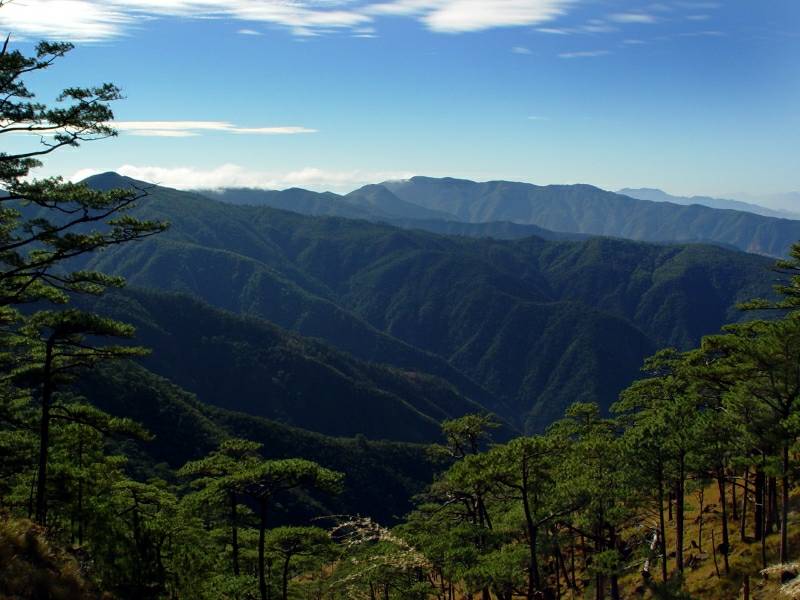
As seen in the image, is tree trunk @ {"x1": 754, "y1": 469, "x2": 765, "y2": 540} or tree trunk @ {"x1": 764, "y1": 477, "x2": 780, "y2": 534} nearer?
tree trunk @ {"x1": 754, "y1": 469, "x2": 765, "y2": 540}

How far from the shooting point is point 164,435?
562 ft

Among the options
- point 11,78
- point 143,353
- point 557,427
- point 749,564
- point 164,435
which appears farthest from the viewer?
point 164,435

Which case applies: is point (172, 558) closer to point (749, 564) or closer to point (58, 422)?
point (58, 422)

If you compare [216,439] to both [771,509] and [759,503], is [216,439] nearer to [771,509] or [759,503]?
[771,509]

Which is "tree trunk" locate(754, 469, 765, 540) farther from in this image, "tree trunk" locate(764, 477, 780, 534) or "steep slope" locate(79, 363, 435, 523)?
"steep slope" locate(79, 363, 435, 523)

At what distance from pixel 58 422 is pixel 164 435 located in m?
158

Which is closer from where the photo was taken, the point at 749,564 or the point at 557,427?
the point at 749,564

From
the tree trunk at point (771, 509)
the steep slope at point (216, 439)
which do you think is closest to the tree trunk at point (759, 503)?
the tree trunk at point (771, 509)

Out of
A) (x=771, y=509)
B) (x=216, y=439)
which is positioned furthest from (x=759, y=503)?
(x=216, y=439)

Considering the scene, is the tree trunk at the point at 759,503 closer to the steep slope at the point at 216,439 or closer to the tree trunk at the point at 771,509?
the tree trunk at the point at 771,509

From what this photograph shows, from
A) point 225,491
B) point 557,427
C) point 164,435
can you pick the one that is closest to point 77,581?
point 225,491

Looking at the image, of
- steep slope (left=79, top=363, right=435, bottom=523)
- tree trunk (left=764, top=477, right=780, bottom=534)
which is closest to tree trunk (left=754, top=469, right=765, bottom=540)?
tree trunk (left=764, top=477, right=780, bottom=534)

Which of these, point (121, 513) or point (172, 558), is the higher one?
point (121, 513)

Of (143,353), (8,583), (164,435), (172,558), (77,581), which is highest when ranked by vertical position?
(143,353)
